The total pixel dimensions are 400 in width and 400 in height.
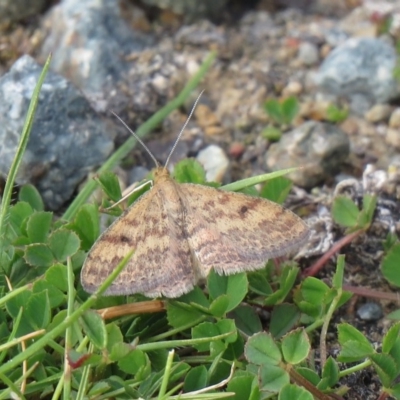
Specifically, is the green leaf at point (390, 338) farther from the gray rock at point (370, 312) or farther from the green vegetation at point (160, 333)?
the gray rock at point (370, 312)

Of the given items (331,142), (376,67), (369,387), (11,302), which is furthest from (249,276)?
(376,67)

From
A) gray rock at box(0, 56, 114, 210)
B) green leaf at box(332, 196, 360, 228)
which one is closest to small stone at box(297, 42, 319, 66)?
gray rock at box(0, 56, 114, 210)

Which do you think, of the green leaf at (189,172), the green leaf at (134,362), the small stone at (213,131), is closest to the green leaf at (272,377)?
the green leaf at (134,362)

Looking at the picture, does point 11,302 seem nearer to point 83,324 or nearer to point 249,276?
point 83,324

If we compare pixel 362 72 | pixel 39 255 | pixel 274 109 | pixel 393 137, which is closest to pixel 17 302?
pixel 39 255

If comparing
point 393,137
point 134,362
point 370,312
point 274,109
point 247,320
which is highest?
point 134,362

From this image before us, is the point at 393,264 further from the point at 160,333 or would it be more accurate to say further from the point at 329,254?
the point at 160,333
